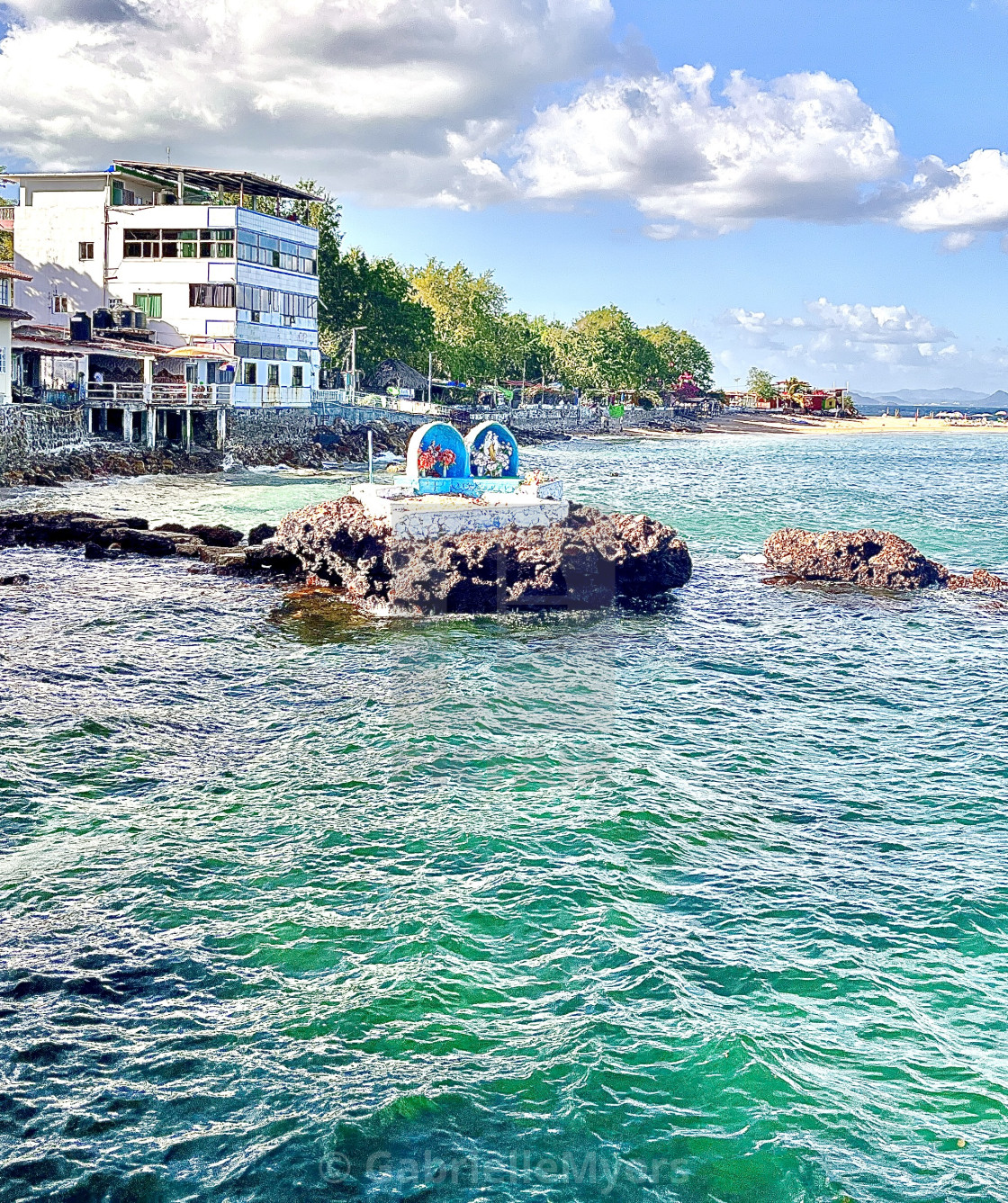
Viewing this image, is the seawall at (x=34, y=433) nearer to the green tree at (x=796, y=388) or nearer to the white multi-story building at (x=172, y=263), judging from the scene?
the white multi-story building at (x=172, y=263)

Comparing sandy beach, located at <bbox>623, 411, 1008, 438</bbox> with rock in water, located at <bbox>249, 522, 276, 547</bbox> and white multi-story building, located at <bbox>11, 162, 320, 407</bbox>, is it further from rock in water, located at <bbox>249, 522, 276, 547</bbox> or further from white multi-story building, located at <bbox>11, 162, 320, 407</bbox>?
rock in water, located at <bbox>249, 522, 276, 547</bbox>

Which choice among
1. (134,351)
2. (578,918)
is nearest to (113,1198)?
(578,918)

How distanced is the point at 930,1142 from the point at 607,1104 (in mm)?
2842

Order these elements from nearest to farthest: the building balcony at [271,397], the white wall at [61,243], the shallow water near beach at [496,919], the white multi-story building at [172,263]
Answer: the shallow water near beach at [496,919]
the building balcony at [271,397]
the white multi-story building at [172,263]
the white wall at [61,243]

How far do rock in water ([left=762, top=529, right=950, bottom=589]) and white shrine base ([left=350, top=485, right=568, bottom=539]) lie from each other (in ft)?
27.2

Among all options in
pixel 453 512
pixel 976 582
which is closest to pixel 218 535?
pixel 453 512

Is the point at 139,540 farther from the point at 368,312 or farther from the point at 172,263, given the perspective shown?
the point at 368,312

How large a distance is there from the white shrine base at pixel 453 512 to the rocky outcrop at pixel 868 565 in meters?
8.09

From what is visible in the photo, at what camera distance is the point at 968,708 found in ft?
73.6

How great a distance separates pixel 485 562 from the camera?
29609 millimetres

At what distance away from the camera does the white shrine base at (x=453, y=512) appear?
1219 inches

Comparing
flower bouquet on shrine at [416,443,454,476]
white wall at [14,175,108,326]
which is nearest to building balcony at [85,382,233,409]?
white wall at [14,175,108,326]

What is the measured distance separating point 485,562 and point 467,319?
102370 millimetres

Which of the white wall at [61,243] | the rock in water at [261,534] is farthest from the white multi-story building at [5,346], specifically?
the white wall at [61,243]
